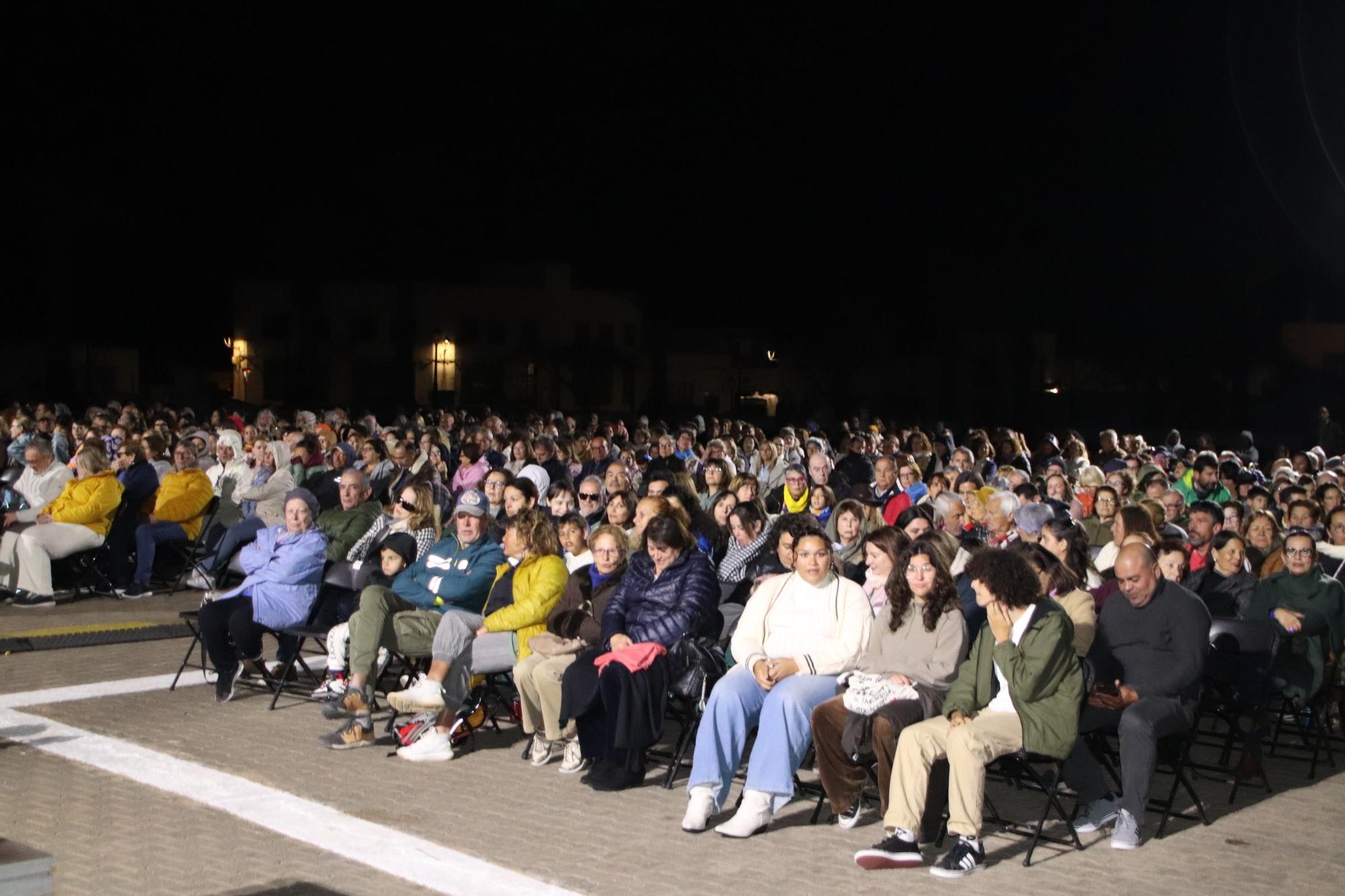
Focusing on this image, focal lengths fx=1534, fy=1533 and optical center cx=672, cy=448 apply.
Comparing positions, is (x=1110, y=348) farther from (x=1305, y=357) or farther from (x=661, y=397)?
(x=661, y=397)

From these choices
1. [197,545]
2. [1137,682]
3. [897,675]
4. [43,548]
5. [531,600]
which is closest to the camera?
[897,675]

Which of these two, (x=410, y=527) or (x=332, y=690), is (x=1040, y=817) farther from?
(x=410, y=527)

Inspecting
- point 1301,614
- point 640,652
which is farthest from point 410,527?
point 1301,614

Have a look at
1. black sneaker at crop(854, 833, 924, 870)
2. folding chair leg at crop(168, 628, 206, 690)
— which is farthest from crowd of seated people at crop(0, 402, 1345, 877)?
folding chair leg at crop(168, 628, 206, 690)

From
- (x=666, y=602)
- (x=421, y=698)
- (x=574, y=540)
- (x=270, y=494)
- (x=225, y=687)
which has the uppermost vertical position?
(x=270, y=494)

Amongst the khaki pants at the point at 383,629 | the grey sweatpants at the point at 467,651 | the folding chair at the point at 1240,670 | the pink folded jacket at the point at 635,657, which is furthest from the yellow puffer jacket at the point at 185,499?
the folding chair at the point at 1240,670

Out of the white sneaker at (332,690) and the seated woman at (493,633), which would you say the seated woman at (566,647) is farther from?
the white sneaker at (332,690)

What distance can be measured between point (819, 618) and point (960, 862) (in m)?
1.54

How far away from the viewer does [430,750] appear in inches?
321

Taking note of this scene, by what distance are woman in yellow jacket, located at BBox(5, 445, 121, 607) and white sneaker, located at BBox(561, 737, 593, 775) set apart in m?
7.23

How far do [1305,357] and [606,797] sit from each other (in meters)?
55.5

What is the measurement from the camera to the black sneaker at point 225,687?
31.1ft

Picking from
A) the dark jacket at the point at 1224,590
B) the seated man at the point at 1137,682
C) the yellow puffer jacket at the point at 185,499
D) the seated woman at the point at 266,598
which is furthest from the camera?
the yellow puffer jacket at the point at 185,499

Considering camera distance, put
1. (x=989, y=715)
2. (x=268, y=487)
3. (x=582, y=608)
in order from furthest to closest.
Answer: (x=268, y=487) < (x=582, y=608) < (x=989, y=715)
